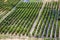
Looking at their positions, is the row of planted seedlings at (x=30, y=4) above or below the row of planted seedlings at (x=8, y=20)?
above

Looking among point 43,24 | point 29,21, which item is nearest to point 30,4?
point 29,21

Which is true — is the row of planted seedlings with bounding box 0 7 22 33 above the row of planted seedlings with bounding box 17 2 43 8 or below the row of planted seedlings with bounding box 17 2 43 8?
below

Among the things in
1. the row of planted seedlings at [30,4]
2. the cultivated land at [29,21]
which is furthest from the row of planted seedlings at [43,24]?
the row of planted seedlings at [30,4]

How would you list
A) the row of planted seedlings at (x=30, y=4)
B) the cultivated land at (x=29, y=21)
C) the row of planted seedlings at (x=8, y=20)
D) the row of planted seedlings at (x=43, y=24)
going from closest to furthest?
the cultivated land at (x=29, y=21), the row of planted seedlings at (x=43, y=24), the row of planted seedlings at (x=8, y=20), the row of planted seedlings at (x=30, y=4)

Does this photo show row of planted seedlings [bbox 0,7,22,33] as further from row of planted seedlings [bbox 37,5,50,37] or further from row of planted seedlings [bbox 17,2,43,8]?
row of planted seedlings [bbox 37,5,50,37]

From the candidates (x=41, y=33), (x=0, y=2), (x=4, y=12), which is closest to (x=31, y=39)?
(x=41, y=33)

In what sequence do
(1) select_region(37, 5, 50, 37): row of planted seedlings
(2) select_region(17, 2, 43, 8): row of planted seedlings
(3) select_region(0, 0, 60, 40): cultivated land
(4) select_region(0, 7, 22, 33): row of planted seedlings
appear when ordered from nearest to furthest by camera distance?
(3) select_region(0, 0, 60, 40): cultivated land
(1) select_region(37, 5, 50, 37): row of planted seedlings
(4) select_region(0, 7, 22, 33): row of planted seedlings
(2) select_region(17, 2, 43, 8): row of planted seedlings

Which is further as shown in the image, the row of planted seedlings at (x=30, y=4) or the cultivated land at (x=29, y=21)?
the row of planted seedlings at (x=30, y=4)

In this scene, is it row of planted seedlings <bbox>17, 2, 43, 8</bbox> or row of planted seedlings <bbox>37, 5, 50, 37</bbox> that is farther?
row of planted seedlings <bbox>17, 2, 43, 8</bbox>

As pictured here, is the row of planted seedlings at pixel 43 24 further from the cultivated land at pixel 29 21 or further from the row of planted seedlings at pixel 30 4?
the row of planted seedlings at pixel 30 4

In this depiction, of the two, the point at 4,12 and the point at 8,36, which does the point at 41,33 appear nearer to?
the point at 8,36

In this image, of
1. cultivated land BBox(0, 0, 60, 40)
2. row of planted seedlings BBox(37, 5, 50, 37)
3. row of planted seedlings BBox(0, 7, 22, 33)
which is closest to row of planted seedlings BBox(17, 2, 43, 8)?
cultivated land BBox(0, 0, 60, 40)
